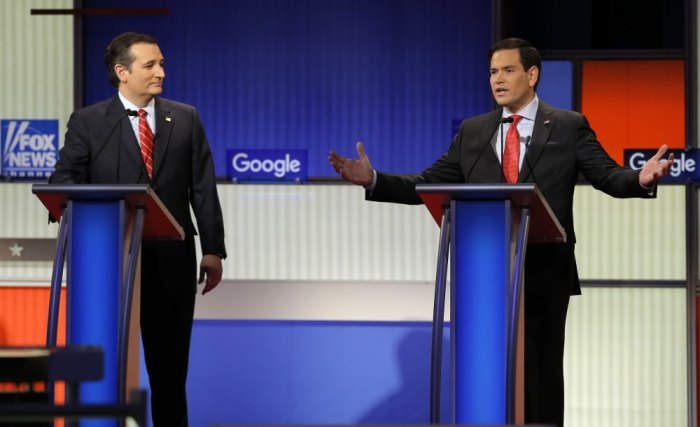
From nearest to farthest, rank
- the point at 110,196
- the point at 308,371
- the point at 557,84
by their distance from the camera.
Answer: the point at 110,196, the point at 308,371, the point at 557,84

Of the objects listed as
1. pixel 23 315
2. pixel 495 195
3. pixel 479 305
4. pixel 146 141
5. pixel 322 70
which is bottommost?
pixel 23 315

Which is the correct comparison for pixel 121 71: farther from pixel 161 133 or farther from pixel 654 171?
pixel 654 171

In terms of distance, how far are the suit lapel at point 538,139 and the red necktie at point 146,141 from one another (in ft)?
4.01

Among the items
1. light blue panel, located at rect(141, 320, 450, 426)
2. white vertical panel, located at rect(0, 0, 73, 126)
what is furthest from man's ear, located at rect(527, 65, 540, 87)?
white vertical panel, located at rect(0, 0, 73, 126)

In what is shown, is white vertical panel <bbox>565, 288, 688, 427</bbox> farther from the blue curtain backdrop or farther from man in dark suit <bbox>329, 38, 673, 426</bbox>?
man in dark suit <bbox>329, 38, 673, 426</bbox>

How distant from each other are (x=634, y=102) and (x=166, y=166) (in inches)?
100

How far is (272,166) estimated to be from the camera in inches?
233

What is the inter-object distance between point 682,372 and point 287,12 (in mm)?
2472

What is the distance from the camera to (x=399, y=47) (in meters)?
5.94

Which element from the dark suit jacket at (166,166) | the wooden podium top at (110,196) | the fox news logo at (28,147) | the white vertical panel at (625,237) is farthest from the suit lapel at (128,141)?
the white vertical panel at (625,237)

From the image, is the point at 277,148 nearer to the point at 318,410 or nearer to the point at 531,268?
the point at 318,410

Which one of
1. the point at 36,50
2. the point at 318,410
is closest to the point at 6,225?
the point at 36,50

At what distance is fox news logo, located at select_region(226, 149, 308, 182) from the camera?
19.4 feet

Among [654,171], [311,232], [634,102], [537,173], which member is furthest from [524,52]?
[311,232]
